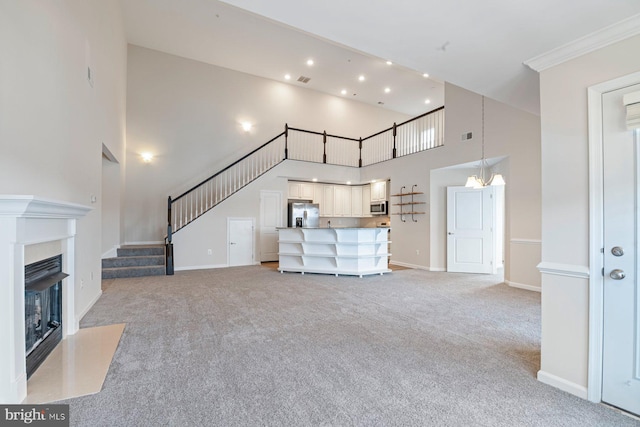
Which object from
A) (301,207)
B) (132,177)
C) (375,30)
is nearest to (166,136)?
(132,177)

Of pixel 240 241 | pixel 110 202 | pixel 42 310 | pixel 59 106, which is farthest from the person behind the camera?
pixel 240 241

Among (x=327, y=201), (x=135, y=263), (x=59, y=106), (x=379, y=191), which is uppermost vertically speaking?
(x=59, y=106)

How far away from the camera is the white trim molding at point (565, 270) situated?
204 centimetres

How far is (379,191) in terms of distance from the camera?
9211mm

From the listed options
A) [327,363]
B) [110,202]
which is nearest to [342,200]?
[110,202]

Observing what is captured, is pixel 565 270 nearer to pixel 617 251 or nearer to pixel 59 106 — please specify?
pixel 617 251

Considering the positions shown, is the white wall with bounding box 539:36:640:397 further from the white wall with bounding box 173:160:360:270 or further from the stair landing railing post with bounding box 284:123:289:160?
the stair landing railing post with bounding box 284:123:289:160

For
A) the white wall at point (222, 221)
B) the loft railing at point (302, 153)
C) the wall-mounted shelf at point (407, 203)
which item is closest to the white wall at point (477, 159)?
the wall-mounted shelf at point (407, 203)

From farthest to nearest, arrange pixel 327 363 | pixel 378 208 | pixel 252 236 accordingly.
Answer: pixel 378 208 < pixel 252 236 < pixel 327 363

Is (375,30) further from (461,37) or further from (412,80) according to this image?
(412,80)

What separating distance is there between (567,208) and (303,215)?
7100 millimetres

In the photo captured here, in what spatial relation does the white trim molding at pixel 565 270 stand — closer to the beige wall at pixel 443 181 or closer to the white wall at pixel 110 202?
the beige wall at pixel 443 181

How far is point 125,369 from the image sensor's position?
7.77 feet

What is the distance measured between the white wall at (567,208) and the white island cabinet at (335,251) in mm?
4069
